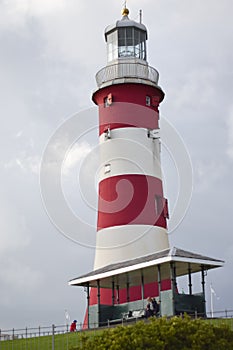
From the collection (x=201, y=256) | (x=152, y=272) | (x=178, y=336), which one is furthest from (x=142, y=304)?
(x=178, y=336)

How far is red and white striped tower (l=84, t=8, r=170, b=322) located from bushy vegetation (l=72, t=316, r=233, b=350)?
41.9 ft

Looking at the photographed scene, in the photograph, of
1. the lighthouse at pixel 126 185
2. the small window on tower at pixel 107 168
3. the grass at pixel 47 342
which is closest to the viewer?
the grass at pixel 47 342

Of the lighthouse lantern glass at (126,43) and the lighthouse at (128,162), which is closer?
the lighthouse at (128,162)

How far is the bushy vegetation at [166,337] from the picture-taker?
18703 mm

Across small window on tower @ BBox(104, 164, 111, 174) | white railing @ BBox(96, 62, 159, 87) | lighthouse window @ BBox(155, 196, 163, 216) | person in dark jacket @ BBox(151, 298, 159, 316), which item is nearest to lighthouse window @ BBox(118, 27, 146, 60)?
white railing @ BBox(96, 62, 159, 87)

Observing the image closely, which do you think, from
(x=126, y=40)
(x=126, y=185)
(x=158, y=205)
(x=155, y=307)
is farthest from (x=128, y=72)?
(x=155, y=307)

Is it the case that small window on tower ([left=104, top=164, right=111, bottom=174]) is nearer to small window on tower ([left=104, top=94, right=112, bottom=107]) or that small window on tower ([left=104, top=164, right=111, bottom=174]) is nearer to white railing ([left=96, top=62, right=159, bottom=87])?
small window on tower ([left=104, top=94, right=112, bottom=107])

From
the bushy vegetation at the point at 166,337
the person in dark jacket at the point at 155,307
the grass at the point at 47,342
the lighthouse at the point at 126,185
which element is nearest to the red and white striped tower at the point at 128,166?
the lighthouse at the point at 126,185

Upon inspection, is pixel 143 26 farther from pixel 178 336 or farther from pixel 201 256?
pixel 178 336

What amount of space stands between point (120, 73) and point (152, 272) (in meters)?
11.0

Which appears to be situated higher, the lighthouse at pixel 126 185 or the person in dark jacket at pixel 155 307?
the lighthouse at pixel 126 185

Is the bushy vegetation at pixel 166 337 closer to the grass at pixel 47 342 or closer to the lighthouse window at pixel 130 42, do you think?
the grass at pixel 47 342

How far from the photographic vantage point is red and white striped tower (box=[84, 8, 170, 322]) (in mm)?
33125

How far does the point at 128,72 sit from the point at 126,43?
209 centimetres
